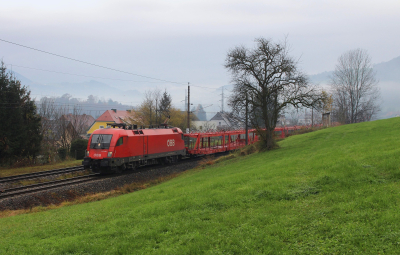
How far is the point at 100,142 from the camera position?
68.3ft

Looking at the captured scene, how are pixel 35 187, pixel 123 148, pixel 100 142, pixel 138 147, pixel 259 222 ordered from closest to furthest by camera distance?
pixel 259 222 < pixel 35 187 < pixel 100 142 < pixel 123 148 < pixel 138 147

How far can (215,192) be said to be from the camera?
923 centimetres

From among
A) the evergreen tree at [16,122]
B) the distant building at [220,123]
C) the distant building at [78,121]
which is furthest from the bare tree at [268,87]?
the distant building at [78,121]

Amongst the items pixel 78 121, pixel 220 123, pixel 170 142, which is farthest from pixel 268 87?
pixel 220 123

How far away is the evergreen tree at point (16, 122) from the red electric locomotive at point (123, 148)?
32.2ft

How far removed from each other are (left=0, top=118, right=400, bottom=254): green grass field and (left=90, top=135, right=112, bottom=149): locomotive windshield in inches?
435

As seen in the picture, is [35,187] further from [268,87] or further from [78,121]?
[78,121]

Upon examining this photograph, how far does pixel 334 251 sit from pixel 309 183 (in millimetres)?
3728

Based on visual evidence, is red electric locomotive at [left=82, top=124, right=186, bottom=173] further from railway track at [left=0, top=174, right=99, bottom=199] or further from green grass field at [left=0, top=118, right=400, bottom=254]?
green grass field at [left=0, top=118, right=400, bottom=254]

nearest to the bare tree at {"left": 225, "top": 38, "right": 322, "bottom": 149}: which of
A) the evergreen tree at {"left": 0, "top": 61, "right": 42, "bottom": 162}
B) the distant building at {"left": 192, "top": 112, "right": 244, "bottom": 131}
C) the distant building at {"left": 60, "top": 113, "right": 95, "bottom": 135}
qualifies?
the distant building at {"left": 192, "top": 112, "right": 244, "bottom": 131}

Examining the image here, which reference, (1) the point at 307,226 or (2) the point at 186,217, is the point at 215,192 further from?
(1) the point at 307,226

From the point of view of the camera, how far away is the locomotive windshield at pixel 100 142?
20.7 m

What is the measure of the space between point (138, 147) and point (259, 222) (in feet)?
59.1

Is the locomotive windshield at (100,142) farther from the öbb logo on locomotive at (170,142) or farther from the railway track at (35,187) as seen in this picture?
the öbb logo on locomotive at (170,142)
